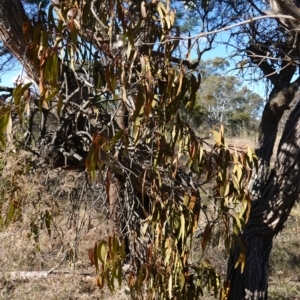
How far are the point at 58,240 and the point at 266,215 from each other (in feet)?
9.52

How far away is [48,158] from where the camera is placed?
9.86 ft

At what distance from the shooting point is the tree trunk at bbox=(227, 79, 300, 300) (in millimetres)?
3555

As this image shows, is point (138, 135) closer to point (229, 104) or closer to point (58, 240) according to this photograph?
point (58, 240)

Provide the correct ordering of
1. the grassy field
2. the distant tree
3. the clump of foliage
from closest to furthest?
the clump of foliage → the grassy field → the distant tree

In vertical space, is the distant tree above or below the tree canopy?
above

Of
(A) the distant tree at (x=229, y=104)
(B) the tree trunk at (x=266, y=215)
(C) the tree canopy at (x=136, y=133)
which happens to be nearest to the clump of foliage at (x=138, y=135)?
(C) the tree canopy at (x=136, y=133)

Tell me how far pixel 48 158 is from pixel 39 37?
83 centimetres

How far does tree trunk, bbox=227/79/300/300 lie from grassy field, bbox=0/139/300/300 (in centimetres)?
33

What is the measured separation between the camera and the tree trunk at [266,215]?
355 cm

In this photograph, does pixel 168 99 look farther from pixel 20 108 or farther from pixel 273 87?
pixel 273 87

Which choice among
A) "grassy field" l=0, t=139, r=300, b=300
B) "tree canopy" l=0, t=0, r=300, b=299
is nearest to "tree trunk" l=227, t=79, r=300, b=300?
"tree canopy" l=0, t=0, r=300, b=299

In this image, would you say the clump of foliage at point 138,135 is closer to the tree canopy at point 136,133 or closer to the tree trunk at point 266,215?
the tree canopy at point 136,133

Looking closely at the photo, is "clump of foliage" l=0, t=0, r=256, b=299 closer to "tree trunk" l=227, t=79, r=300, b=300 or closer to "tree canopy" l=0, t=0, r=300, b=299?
"tree canopy" l=0, t=0, r=300, b=299

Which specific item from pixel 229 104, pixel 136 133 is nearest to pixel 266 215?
pixel 136 133
